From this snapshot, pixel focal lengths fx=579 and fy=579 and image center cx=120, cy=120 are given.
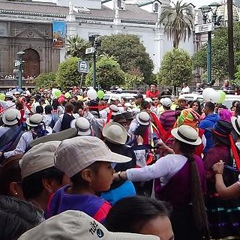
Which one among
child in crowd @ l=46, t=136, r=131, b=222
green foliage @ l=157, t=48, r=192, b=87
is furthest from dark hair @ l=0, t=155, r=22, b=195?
green foliage @ l=157, t=48, r=192, b=87

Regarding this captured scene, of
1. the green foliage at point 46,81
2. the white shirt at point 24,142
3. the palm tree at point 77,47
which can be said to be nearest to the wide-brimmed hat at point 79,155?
the white shirt at point 24,142

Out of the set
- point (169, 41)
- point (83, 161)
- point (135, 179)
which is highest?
point (169, 41)

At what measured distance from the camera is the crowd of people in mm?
2232

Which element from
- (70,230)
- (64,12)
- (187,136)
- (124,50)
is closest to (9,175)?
(187,136)

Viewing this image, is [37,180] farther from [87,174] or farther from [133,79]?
[133,79]

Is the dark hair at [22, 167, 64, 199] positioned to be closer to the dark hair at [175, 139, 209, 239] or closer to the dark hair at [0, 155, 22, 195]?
the dark hair at [0, 155, 22, 195]

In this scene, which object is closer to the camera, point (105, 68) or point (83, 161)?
point (83, 161)

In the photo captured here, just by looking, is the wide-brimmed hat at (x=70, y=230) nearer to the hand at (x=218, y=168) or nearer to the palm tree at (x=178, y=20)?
the hand at (x=218, y=168)

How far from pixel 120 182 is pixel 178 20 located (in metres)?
58.4

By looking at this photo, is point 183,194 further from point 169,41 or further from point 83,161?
point 169,41

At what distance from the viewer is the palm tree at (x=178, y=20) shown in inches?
2435

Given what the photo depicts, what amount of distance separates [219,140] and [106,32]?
67587mm

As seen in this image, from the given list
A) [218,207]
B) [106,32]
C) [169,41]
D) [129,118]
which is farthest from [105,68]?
[218,207]

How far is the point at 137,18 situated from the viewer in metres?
76.0
